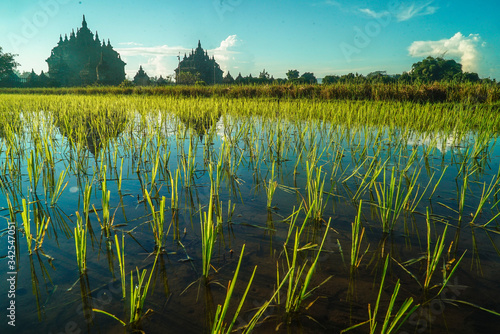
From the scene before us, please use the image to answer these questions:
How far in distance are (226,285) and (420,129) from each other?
15.0 feet

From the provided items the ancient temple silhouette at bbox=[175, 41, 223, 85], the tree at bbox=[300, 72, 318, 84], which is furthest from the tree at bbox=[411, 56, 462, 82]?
the ancient temple silhouette at bbox=[175, 41, 223, 85]

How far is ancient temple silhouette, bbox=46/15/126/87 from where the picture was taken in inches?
1774

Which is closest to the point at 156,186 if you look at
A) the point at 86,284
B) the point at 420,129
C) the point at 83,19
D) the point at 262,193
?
the point at 262,193

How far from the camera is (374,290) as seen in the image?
1.29 meters

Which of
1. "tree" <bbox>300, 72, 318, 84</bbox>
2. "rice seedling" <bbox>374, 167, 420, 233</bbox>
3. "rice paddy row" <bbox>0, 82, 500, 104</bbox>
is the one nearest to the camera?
"rice seedling" <bbox>374, 167, 420, 233</bbox>

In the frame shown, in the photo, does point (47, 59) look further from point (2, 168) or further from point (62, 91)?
point (2, 168)

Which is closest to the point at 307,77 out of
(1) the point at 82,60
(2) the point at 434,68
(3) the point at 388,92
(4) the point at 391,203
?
(2) the point at 434,68

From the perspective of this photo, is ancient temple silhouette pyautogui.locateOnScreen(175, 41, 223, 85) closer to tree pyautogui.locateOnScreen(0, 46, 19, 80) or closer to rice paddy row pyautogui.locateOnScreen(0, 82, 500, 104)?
tree pyautogui.locateOnScreen(0, 46, 19, 80)

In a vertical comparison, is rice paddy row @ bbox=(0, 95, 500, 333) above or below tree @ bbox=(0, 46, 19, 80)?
below

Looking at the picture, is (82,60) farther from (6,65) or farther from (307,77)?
(307,77)

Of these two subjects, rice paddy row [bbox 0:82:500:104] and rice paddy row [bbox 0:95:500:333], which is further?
rice paddy row [bbox 0:82:500:104]

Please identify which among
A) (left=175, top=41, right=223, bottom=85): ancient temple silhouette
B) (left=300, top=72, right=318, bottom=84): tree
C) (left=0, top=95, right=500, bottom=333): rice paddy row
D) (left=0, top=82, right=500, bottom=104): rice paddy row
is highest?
(left=175, top=41, right=223, bottom=85): ancient temple silhouette

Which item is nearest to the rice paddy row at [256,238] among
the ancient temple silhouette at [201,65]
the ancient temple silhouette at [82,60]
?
the ancient temple silhouette at [82,60]

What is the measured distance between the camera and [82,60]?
49.5m
